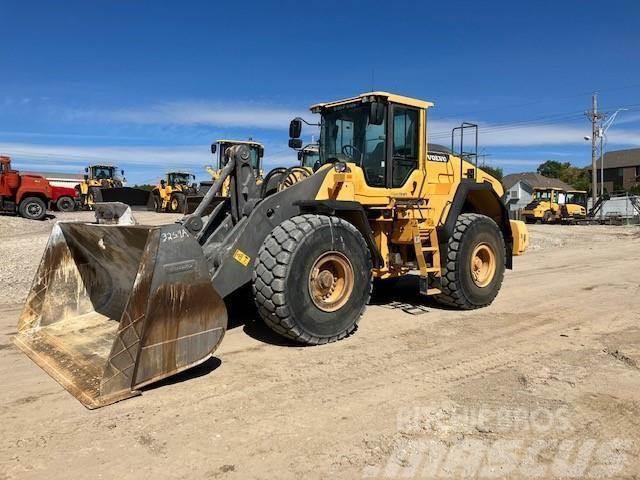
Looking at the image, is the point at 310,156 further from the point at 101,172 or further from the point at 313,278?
the point at 101,172

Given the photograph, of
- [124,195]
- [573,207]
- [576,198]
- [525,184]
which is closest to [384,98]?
[124,195]

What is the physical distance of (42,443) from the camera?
333 cm

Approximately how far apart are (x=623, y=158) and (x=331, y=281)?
83127 millimetres

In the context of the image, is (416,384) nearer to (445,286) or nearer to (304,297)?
(304,297)

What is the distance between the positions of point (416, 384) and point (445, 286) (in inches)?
112

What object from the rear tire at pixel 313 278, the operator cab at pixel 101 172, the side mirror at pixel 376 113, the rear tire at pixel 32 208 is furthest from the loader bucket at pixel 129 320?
the operator cab at pixel 101 172

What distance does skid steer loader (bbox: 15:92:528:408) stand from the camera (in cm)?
411

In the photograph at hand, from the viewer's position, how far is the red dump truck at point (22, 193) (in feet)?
67.4

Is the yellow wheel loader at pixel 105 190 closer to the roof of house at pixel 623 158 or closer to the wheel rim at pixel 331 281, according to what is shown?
the wheel rim at pixel 331 281

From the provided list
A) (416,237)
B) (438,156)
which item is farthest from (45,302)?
(438,156)

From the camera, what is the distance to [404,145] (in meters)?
6.88

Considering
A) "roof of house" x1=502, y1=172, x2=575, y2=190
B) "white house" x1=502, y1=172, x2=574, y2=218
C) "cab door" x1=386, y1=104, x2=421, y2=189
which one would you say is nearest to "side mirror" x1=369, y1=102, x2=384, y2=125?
"cab door" x1=386, y1=104, x2=421, y2=189

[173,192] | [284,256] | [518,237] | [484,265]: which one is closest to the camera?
[284,256]

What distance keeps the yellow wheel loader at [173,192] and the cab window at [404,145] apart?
2261 centimetres
